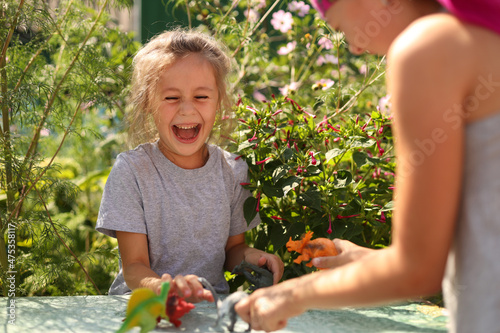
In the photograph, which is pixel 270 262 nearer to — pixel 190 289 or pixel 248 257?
pixel 248 257

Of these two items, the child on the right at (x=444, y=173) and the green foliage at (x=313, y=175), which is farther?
the green foliage at (x=313, y=175)

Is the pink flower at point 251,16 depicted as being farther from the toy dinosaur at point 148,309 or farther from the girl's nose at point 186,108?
the toy dinosaur at point 148,309

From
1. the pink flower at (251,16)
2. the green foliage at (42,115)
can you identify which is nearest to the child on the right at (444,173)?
the green foliage at (42,115)

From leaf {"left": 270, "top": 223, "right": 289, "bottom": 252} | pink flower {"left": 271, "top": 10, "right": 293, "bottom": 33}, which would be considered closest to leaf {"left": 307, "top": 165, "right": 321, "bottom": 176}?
leaf {"left": 270, "top": 223, "right": 289, "bottom": 252}

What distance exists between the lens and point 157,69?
5.89ft

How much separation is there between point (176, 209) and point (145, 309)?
0.75m

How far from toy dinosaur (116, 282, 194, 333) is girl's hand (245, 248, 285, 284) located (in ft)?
1.55

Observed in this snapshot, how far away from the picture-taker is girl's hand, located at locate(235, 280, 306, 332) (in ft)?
2.91

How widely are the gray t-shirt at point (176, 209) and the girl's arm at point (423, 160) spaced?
1072 millimetres

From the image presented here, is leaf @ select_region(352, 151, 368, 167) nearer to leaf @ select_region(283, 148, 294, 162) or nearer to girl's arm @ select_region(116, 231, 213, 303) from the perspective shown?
leaf @ select_region(283, 148, 294, 162)

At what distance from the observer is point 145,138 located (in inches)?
78.3

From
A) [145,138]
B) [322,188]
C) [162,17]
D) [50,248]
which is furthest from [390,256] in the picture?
[162,17]

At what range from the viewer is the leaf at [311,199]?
1.78m

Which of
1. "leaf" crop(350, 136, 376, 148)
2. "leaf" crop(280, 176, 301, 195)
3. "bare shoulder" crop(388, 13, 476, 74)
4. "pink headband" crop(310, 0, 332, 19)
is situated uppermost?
"pink headband" crop(310, 0, 332, 19)
